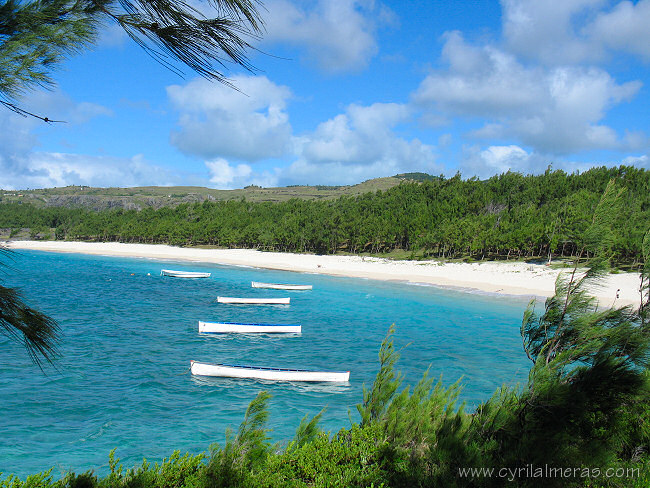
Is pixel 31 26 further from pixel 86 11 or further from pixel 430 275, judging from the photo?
pixel 430 275

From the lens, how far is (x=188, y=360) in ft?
66.2

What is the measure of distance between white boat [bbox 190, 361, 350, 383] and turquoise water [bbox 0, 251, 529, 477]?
40 centimetres

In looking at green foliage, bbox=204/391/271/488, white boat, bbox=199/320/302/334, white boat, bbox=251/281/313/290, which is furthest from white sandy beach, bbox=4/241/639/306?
green foliage, bbox=204/391/271/488

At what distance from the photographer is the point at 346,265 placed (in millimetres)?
66562

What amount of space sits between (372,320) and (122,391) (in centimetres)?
1857

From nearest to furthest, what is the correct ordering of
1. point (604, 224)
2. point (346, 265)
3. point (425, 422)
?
point (425, 422) → point (604, 224) → point (346, 265)

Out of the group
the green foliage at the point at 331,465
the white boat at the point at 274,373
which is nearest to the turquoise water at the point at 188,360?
the white boat at the point at 274,373

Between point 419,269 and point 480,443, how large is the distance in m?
55.0

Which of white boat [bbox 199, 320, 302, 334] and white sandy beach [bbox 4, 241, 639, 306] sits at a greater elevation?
white sandy beach [bbox 4, 241, 639, 306]

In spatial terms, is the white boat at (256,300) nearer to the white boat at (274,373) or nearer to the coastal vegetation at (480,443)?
the white boat at (274,373)

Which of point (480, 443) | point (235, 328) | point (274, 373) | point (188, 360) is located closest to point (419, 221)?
point (235, 328)

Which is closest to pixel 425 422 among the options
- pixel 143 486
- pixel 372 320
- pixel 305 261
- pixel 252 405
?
pixel 252 405

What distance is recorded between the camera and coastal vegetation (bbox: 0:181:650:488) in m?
5.51

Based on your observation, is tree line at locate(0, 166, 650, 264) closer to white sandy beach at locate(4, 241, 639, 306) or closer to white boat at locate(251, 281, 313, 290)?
white sandy beach at locate(4, 241, 639, 306)
